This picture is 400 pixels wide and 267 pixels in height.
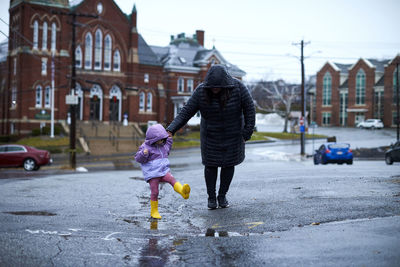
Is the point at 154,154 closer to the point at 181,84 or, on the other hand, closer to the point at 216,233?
the point at 216,233

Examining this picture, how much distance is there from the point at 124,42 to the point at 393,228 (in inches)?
2038

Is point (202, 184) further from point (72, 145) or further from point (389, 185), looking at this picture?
point (72, 145)

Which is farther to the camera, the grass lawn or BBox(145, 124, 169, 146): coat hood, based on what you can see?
the grass lawn

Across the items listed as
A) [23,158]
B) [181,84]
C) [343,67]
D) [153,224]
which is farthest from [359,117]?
[153,224]

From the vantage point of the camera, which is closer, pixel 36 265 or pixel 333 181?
pixel 36 265

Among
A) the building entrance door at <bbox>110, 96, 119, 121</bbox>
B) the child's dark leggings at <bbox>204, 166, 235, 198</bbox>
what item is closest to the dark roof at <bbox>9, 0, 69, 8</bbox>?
the building entrance door at <bbox>110, 96, 119, 121</bbox>

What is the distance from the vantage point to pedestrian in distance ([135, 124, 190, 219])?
267 inches

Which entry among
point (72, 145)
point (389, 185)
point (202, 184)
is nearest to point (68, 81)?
point (72, 145)

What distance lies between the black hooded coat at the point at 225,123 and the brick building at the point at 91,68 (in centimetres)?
3634

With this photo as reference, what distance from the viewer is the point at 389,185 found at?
339 inches

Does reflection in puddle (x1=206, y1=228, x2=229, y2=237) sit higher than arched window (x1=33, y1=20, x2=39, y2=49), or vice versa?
arched window (x1=33, y1=20, x2=39, y2=49)

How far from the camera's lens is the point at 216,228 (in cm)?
582

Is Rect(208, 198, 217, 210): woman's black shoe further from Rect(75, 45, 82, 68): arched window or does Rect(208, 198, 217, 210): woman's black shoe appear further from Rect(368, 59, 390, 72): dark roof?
Rect(368, 59, 390, 72): dark roof

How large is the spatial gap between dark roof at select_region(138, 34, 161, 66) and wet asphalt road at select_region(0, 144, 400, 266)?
160 feet
